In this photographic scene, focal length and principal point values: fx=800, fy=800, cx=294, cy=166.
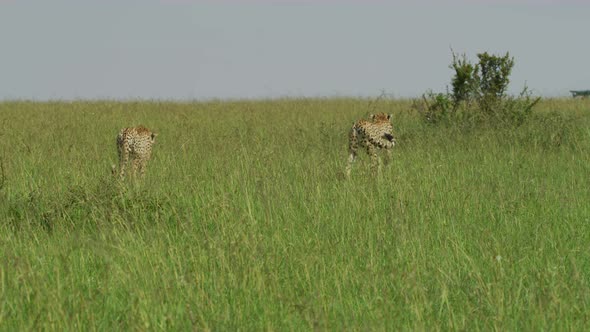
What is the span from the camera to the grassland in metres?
3.98

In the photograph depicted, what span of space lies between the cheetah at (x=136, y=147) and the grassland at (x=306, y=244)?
0.39 m

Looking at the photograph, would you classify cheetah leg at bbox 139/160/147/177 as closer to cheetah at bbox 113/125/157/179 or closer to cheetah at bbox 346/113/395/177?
cheetah at bbox 113/125/157/179

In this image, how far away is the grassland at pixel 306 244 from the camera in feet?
13.1

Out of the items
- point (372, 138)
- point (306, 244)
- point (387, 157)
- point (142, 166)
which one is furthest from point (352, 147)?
point (306, 244)

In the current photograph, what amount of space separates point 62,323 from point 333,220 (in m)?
2.82

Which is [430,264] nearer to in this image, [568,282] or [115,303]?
[568,282]

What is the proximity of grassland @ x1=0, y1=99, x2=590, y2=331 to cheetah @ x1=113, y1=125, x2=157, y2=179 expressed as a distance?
392 millimetres

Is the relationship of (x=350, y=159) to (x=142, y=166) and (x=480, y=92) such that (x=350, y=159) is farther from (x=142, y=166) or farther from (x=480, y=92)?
(x=480, y=92)

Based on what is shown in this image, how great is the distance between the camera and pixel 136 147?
402 inches

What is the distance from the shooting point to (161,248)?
5496 mm

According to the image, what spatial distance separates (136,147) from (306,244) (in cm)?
523

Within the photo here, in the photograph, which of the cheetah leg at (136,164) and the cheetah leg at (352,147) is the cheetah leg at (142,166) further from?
the cheetah leg at (352,147)

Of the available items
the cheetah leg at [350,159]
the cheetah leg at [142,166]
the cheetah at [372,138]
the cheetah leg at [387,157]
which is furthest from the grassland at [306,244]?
the cheetah leg at [387,157]

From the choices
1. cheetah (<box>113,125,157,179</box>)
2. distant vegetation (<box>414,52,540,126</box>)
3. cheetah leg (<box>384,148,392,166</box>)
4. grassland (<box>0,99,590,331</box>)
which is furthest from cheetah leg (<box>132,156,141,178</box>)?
distant vegetation (<box>414,52,540,126</box>)
